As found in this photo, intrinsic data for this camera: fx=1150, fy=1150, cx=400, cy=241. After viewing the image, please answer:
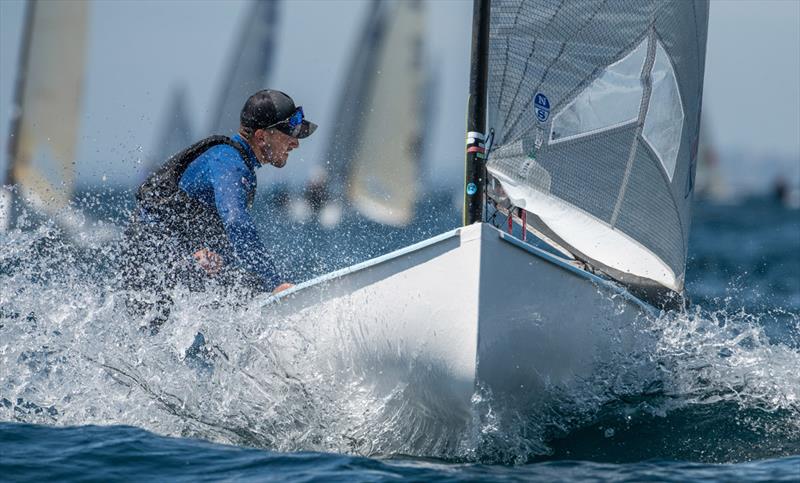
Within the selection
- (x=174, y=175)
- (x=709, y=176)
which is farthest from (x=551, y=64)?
(x=709, y=176)

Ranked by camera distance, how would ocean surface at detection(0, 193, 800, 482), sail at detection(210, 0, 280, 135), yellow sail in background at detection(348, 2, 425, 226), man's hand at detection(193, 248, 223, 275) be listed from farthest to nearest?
yellow sail in background at detection(348, 2, 425, 226) < sail at detection(210, 0, 280, 135) < man's hand at detection(193, 248, 223, 275) < ocean surface at detection(0, 193, 800, 482)

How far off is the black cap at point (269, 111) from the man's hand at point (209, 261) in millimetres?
595

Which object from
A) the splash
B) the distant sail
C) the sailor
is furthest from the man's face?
the distant sail

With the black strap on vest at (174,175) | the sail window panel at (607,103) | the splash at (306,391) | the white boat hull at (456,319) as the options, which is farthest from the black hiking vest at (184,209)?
the sail window panel at (607,103)

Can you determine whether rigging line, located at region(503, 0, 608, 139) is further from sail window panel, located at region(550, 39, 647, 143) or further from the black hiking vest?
the black hiking vest

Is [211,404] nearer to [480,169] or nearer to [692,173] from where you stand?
[480,169]

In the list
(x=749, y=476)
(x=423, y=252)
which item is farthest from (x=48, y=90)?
(x=749, y=476)

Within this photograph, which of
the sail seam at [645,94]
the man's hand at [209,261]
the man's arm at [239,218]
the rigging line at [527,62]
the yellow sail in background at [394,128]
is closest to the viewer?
the man's arm at [239,218]

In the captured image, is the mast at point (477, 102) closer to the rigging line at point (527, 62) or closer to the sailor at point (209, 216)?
the rigging line at point (527, 62)

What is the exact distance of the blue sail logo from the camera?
4.67m

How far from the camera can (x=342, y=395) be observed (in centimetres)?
423

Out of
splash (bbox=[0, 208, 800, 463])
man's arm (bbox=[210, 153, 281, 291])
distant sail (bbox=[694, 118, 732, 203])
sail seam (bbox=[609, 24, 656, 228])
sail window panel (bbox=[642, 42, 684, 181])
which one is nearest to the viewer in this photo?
splash (bbox=[0, 208, 800, 463])

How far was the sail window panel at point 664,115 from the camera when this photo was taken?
521cm

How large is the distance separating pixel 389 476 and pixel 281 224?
14.6 meters
